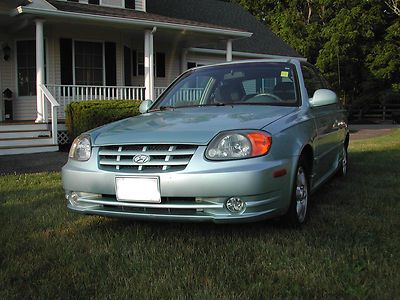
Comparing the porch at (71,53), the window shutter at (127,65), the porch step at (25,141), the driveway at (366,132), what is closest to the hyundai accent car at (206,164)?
the porch step at (25,141)

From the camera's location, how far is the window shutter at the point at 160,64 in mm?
17094

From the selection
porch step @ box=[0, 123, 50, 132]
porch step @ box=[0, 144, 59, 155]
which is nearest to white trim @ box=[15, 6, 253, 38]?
porch step @ box=[0, 123, 50, 132]

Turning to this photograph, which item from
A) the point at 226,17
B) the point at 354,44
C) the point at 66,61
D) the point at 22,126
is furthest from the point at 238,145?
the point at 354,44

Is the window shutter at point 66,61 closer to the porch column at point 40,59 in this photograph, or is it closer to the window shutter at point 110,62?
the window shutter at point 110,62

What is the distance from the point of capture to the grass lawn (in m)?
2.77

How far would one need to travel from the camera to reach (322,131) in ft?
15.8

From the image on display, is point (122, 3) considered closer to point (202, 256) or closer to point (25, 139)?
point (25, 139)

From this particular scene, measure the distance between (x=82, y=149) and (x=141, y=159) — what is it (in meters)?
0.72

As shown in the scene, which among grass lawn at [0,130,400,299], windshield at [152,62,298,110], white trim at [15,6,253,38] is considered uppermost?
white trim at [15,6,253,38]

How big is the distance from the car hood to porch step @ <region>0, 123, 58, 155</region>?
7.07m

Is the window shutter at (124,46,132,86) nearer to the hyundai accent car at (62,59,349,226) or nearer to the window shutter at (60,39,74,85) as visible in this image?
the window shutter at (60,39,74,85)

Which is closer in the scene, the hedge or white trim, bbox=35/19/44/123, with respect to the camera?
the hedge

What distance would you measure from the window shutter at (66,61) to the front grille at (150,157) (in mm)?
10800

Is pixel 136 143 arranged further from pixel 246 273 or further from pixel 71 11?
pixel 71 11
